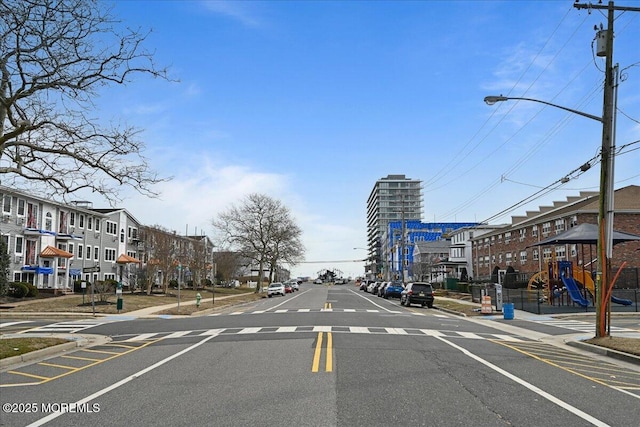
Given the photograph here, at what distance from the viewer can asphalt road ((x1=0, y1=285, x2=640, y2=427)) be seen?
712 centimetres

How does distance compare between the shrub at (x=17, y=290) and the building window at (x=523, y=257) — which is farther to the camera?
the building window at (x=523, y=257)

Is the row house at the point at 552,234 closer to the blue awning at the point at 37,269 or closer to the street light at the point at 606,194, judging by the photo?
the street light at the point at 606,194

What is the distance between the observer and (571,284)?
105 feet

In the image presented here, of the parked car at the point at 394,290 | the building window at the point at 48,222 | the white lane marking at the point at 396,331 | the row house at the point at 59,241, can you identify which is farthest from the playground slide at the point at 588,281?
the building window at the point at 48,222

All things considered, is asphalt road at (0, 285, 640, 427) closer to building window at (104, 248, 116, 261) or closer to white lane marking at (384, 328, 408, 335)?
white lane marking at (384, 328, 408, 335)

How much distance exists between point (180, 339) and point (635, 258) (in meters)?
43.5

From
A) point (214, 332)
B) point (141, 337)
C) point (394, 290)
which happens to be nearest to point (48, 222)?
point (394, 290)


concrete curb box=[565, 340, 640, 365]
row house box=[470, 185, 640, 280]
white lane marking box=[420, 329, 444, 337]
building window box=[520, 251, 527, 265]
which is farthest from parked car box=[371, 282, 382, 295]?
concrete curb box=[565, 340, 640, 365]

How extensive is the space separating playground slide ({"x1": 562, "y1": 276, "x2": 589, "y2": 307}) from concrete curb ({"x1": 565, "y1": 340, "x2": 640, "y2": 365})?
50.8ft

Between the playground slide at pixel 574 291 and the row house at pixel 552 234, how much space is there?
243 cm

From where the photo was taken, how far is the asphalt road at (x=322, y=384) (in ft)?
23.4

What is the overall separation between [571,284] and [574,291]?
0.49 meters

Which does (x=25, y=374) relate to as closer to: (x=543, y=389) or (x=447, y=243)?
(x=543, y=389)

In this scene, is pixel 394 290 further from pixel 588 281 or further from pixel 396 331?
pixel 396 331
